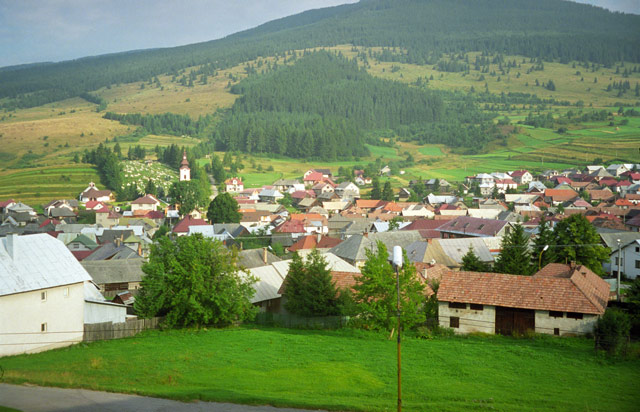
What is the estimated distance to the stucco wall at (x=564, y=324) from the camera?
2409 cm

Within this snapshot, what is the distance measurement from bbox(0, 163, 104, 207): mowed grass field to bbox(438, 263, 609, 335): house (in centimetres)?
8184

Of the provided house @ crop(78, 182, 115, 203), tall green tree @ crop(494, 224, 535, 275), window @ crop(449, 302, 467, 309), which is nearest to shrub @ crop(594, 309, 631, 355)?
window @ crop(449, 302, 467, 309)

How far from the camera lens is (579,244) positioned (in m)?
37.1

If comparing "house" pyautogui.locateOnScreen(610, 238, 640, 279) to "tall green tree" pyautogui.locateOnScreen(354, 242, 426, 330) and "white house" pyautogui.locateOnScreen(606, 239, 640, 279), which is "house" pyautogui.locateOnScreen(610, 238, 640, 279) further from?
"tall green tree" pyautogui.locateOnScreen(354, 242, 426, 330)

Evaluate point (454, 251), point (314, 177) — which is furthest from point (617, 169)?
point (454, 251)

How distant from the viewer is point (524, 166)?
126688 mm

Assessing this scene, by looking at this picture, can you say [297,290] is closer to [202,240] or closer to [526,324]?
[202,240]

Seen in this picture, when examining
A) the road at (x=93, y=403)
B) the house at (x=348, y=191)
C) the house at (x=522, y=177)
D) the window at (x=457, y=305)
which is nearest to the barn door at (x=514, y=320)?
the window at (x=457, y=305)

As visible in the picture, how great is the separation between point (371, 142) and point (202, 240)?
475ft

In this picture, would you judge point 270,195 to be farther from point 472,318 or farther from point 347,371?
point 347,371

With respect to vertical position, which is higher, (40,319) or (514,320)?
(40,319)

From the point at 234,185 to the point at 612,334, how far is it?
91.6m

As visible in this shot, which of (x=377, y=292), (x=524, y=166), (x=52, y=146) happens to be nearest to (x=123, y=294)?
(x=377, y=292)

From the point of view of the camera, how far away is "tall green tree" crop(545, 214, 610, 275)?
36.8m
